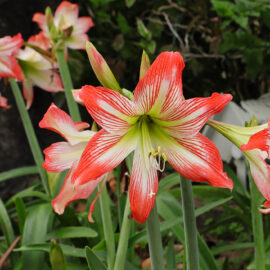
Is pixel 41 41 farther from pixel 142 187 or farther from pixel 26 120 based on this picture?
pixel 142 187

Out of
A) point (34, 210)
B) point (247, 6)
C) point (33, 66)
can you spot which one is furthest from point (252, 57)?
point (34, 210)

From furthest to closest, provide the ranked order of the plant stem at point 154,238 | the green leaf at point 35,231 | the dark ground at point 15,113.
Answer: the dark ground at point 15,113, the green leaf at point 35,231, the plant stem at point 154,238

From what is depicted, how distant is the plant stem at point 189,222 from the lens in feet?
2.12

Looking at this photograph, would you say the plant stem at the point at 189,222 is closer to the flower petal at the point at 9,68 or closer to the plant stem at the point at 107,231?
the plant stem at the point at 107,231

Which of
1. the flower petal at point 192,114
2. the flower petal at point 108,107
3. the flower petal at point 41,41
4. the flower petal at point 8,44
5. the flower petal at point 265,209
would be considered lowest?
the flower petal at point 265,209

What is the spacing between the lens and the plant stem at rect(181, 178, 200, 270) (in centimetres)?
65

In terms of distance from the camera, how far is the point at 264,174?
2.03 ft

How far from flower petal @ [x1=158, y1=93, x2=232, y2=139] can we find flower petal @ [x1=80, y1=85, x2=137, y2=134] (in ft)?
0.20

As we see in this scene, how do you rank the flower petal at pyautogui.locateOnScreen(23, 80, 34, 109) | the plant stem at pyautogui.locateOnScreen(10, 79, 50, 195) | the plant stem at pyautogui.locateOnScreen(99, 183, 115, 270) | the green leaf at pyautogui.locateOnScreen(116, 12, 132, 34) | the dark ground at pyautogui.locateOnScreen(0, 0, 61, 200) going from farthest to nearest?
the dark ground at pyautogui.locateOnScreen(0, 0, 61, 200)
the green leaf at pyautogui.locateOnScreen(116, 12, 132, 34)
the flower petal at pyautogui.locateOnScreen(23, 80, 34, 109)
the plant stem at pyautogui.locateOnScreen(10, 79, 50, 195)
the plant stem at pyautogui.locateOnScreen(99, 183, 115, 270)

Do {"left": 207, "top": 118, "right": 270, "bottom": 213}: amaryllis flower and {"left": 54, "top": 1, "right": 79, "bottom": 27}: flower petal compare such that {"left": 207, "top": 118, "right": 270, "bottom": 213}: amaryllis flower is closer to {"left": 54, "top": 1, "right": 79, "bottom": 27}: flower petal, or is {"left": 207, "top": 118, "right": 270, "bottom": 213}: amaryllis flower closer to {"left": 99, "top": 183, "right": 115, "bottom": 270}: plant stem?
{"left": 99, "top": 183, "right": 115, "bottom": 270}: plant stem

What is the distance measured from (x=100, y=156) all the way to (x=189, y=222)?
0.62 feet

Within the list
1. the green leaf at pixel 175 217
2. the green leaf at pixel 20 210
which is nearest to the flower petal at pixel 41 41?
the green leaf at pixel 20 210

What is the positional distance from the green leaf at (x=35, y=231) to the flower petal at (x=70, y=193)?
582mm

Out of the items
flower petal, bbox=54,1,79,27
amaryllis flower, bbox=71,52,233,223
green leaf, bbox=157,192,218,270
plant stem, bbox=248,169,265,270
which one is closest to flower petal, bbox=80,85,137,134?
amaryllis flower, bbox=71,52,233,223
